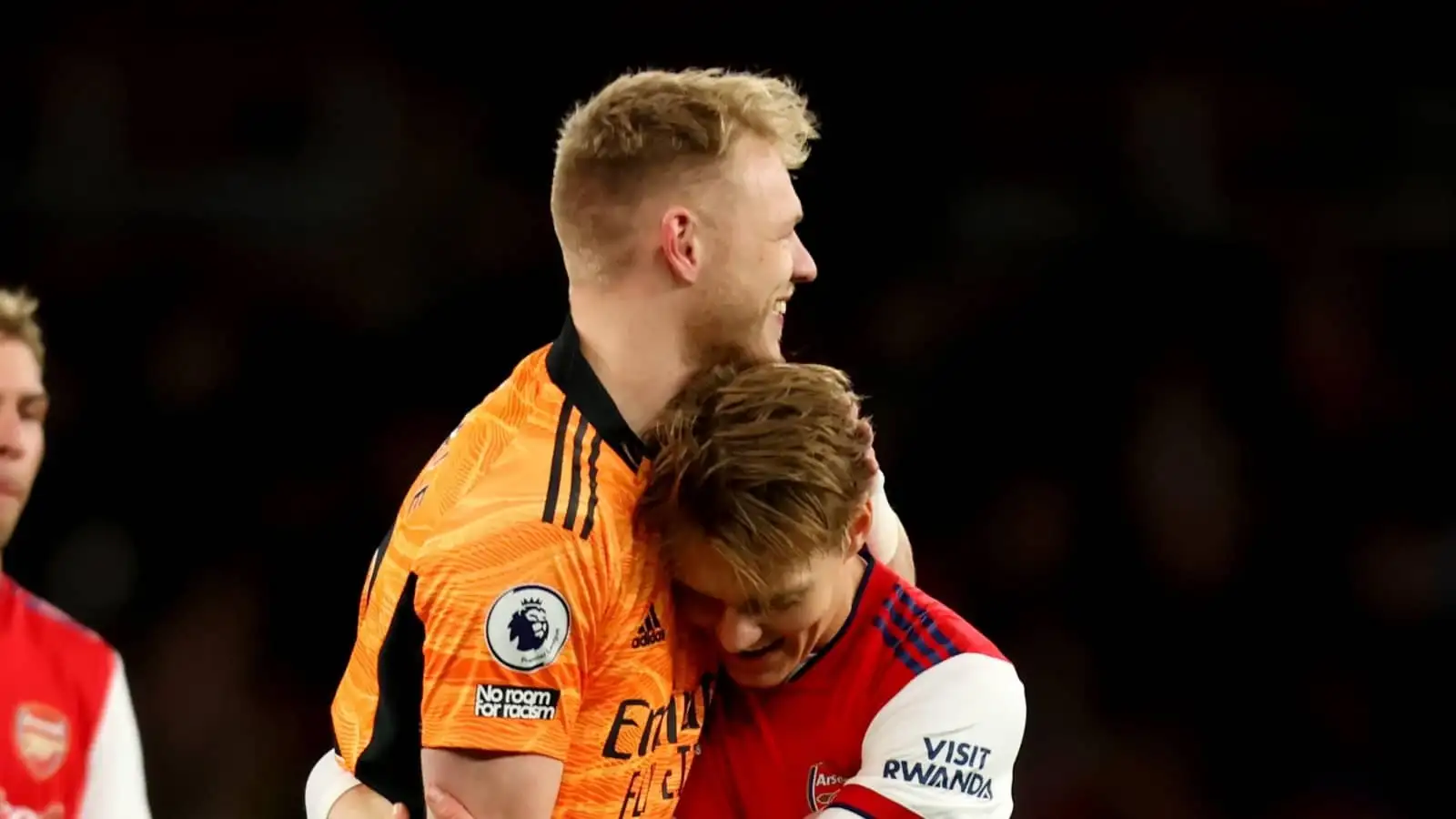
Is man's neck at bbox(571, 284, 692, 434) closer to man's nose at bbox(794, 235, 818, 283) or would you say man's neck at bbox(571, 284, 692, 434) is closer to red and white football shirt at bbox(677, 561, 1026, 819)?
man's nose at bbox(794, 235, 818, 283)

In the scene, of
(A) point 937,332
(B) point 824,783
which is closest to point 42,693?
(B) point 824,783

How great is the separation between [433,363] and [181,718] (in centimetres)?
126

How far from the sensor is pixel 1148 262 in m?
5.74

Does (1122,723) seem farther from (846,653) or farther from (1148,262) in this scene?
(846,653)

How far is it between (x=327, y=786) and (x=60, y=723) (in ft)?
1.60

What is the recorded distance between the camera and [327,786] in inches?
95.7

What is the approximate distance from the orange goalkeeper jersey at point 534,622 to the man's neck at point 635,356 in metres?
0.02

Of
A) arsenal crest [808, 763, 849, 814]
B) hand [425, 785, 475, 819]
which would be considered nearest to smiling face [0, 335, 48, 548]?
hand [425, 785, 475, 819]

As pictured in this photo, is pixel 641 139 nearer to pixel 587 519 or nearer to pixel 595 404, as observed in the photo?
pixel 595 404

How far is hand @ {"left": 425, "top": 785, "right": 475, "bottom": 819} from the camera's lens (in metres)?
2.08

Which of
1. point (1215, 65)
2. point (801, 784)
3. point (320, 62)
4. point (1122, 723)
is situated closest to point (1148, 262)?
point (1215, 65)

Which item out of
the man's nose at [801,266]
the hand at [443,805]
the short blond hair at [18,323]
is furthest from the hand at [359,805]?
the man's nose at [801,266]

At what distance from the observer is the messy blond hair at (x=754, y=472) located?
7.12 ft

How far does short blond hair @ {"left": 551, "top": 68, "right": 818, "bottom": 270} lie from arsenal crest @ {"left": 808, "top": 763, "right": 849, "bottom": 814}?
0.77 metres
